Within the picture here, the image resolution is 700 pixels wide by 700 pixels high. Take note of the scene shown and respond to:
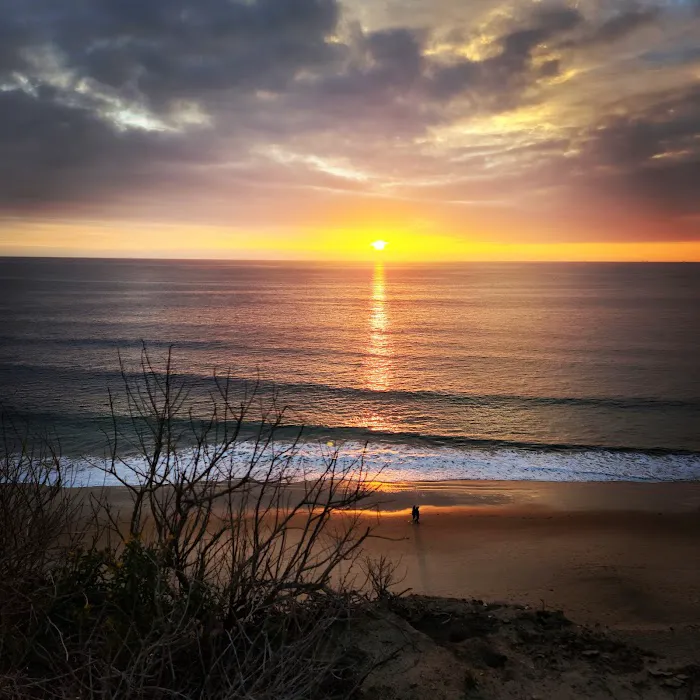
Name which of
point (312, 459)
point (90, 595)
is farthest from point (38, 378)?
point (90, 595)

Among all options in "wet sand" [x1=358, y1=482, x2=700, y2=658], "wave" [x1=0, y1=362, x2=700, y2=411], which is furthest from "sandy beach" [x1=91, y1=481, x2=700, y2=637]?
"wave" [x1=0, y1=362, x2=700, y2=411]

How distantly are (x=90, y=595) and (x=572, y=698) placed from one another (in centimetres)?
599

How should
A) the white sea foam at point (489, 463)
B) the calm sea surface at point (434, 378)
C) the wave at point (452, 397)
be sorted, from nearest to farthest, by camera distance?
the white sea foam at point (489, 463) → the calm sea surface at point (434, 378) → the wave at point (452, 397)

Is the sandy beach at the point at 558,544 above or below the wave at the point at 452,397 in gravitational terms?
below

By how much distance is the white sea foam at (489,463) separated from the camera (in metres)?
20.1

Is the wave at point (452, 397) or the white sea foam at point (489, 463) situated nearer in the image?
the white sea foam at point (489, 463)

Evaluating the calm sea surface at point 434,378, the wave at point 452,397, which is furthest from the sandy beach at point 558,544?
the wave at point 452,397

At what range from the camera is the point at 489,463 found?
70.5 ft

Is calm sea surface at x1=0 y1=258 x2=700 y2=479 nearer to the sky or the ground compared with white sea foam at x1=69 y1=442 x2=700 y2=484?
nearer to the sky

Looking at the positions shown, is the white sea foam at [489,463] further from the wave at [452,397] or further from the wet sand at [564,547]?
the wave at [452,397]

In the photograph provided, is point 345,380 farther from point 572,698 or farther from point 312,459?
point 572,698

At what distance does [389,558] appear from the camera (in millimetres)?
12867

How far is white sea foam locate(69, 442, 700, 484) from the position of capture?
20.1 metres

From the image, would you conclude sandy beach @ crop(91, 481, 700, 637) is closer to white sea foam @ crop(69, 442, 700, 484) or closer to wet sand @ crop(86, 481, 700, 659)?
wet sand @ crop(86, 481, 700, 659)
